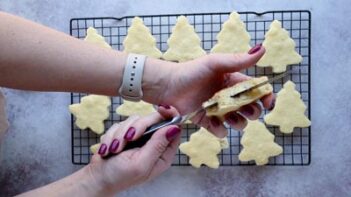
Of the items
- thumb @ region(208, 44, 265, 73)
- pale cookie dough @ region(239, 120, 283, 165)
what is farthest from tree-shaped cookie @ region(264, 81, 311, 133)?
thumb @ region(208, 44, 265, 73)

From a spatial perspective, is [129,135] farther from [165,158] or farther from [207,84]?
[207,84]

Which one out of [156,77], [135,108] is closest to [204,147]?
[135,108]

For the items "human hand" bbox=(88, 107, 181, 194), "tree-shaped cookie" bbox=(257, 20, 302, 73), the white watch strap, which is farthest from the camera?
"tree-shaped cookie" bbox=(257, 20, 302, 73)

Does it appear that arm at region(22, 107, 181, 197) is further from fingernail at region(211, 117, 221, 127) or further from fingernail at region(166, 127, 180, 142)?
fingernail at region(211, 117, 221, 127)

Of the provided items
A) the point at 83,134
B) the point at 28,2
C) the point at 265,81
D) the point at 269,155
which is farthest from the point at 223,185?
the point at 28,2

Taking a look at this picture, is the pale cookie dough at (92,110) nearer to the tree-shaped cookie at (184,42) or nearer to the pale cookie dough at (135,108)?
the pale cookie dough at (135,108)

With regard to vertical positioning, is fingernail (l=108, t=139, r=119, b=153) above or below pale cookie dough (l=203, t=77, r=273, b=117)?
below

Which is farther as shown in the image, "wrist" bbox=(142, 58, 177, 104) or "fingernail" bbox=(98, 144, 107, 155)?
"wrist" bbox=(142, 58, 177, 104)
